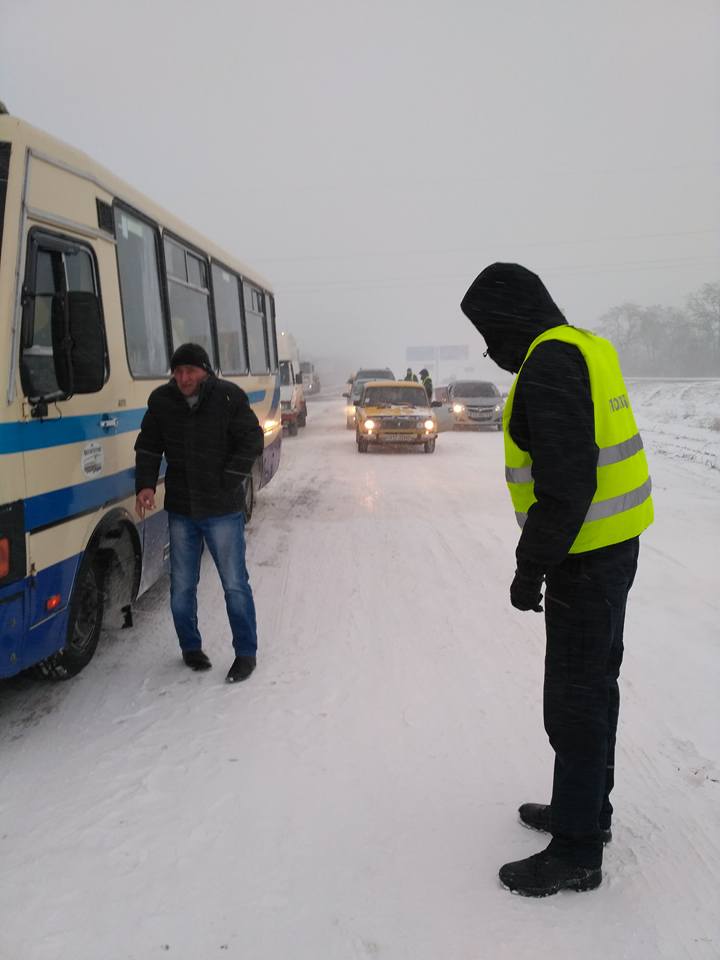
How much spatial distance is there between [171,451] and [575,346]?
2774 millimetres

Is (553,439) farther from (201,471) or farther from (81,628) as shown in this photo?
(81,628)

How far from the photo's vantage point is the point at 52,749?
3701 millimetres

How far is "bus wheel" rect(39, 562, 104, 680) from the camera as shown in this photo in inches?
161

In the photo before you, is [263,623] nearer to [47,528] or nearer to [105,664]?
[105,664]

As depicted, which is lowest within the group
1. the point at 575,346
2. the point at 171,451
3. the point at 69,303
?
the point at 171,451

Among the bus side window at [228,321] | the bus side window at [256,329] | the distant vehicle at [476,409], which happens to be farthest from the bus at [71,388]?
the distant vehicle at [476,409]

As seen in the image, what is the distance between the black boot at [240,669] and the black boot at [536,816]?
6.55 ft

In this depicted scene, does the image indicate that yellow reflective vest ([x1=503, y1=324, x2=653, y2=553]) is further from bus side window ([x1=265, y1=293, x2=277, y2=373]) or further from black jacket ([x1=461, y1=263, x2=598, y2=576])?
bus side window ([x1=265, y1=293, x2=277, y2=373])

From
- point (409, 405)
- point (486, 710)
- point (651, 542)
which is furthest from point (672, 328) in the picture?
point (486, 710)

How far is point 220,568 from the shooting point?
454 centimetres

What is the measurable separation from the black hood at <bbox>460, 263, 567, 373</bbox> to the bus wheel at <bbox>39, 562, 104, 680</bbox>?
269 cm

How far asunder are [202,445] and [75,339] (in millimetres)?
1012

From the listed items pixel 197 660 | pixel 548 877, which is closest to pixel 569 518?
pixel 548 877

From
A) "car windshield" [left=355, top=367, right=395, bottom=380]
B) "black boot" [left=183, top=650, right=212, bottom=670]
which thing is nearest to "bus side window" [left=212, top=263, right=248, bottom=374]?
"black boot" [left=183, top=650, right=212, bottom=670]
